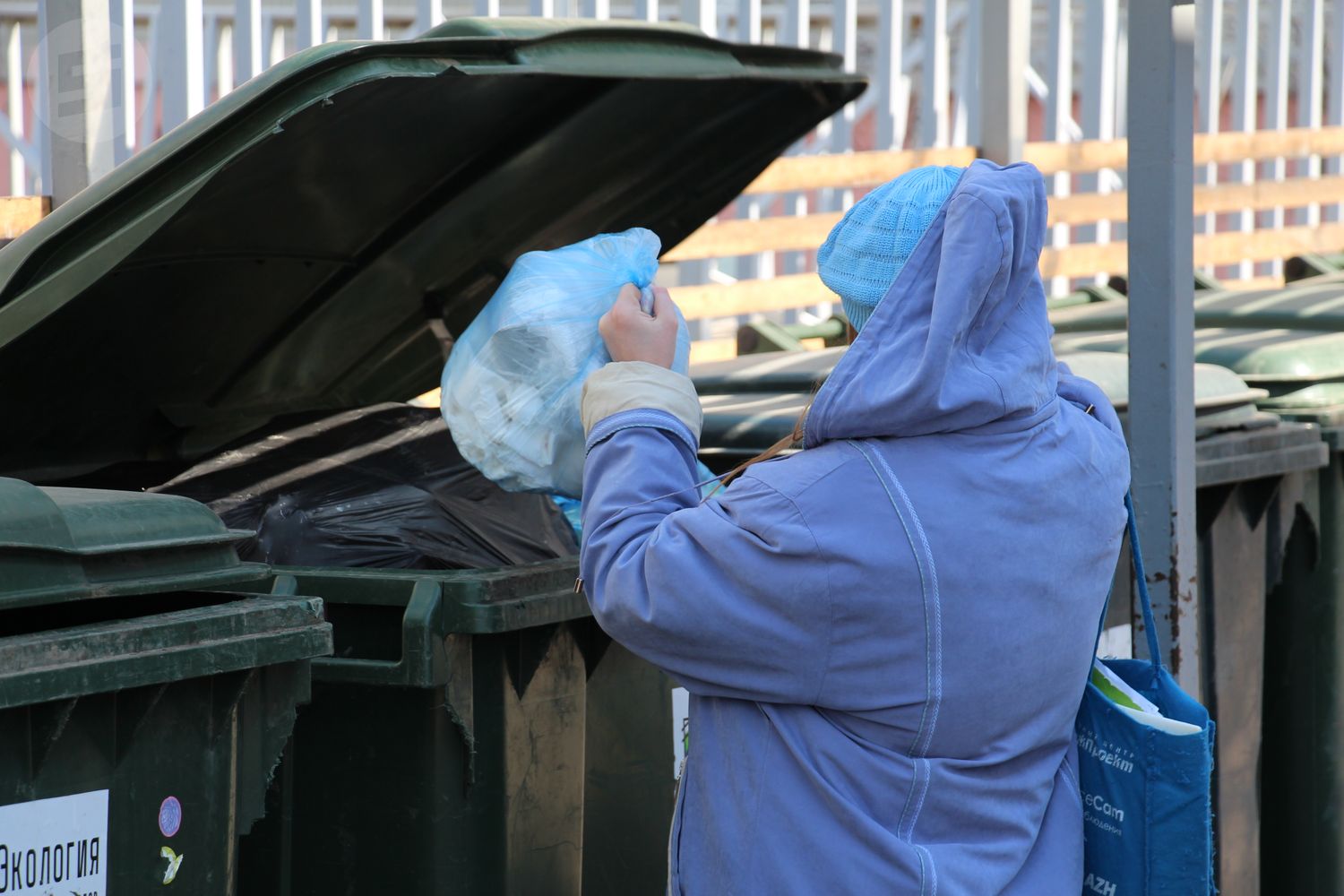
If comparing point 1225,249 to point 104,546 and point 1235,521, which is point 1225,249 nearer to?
point 1235,521

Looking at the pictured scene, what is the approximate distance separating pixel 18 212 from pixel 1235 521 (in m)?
3.14

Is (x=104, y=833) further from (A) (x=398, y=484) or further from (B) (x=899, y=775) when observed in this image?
(A) (x=398, y=484)

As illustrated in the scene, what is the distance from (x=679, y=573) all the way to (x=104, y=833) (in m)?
0.77

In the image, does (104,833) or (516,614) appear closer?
(104,833)

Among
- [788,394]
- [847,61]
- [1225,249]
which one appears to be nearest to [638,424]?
[788,394]

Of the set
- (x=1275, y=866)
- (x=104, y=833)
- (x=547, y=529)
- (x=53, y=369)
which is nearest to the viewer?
(x=104, y=833)

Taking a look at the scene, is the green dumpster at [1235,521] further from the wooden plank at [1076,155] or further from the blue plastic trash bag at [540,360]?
the wooden plank at [1076,155]

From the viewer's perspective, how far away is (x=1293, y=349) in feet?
12.7

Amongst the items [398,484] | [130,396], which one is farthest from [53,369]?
[398,484]

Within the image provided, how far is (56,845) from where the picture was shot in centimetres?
187

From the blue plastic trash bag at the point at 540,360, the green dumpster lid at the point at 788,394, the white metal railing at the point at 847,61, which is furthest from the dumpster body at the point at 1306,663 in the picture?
the white metal railing at the point at 847,61

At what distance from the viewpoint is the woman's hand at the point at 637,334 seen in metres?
2.05

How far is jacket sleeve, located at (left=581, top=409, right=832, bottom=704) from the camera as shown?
67.6 inches

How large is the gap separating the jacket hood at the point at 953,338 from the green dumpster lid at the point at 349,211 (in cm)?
88
